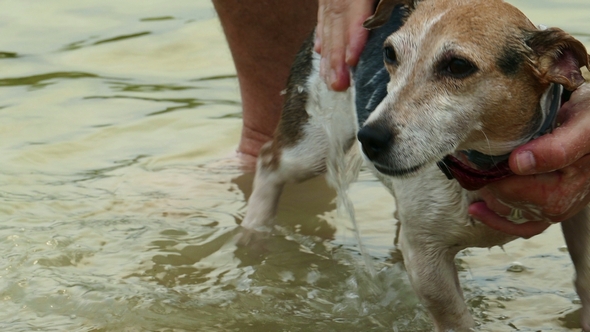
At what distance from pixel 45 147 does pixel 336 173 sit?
8.42 feet

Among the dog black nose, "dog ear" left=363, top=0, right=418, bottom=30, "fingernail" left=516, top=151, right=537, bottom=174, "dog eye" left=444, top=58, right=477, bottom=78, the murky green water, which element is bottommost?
the murky green water

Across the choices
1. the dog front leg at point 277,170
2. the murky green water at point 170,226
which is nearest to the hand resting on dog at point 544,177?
the murky green water at point 170,226

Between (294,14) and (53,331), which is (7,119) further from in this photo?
(53,331)

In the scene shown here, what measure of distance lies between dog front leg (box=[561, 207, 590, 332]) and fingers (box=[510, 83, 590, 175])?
0.58 m

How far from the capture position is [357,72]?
13.0 feet

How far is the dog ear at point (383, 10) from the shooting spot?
3535 millimetres

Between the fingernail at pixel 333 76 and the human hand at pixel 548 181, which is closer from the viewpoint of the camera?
the human hand at pixel 548 181

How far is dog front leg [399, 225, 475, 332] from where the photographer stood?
3617 millimetres

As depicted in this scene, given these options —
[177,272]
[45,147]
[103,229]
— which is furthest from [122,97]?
[177,272]

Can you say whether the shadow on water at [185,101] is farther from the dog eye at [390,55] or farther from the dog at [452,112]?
the dog eye at [390,55]

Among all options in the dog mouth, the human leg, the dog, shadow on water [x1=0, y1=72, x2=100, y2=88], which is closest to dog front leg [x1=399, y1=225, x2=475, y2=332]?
the dog

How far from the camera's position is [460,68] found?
2971mm

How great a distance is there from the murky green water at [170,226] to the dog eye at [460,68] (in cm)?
143

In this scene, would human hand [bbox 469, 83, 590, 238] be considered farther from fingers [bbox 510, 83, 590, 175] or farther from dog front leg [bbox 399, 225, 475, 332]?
dog front leg [bbox 399, 225, 475, 332]
